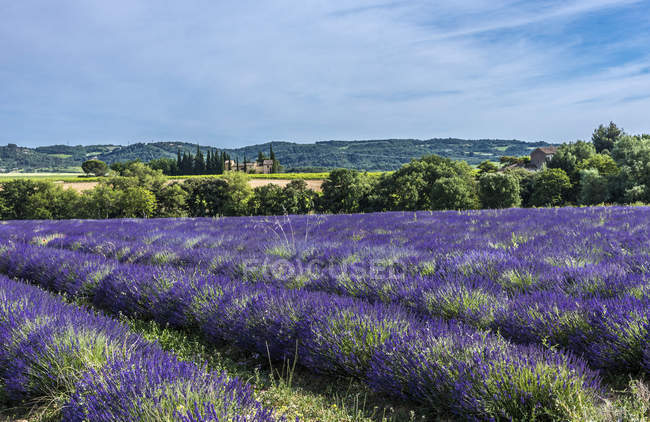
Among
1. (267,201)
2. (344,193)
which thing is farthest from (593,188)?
(267,201)

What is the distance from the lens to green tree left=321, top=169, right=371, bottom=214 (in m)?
45.4

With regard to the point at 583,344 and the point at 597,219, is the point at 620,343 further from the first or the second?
the point at 597,219

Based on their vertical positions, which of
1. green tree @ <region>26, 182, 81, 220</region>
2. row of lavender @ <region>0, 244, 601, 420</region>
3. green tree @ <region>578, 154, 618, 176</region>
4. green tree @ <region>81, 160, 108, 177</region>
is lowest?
green tree @ <region>26, 182, 81, 220</region>

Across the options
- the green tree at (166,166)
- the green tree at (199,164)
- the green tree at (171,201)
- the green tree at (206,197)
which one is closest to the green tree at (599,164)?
the green tree at (206,197)

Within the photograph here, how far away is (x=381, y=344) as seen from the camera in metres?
2.46

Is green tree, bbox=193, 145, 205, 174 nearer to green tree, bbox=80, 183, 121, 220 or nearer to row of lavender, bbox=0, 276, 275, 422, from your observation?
green tree, bbox=80, 183, 121, 220

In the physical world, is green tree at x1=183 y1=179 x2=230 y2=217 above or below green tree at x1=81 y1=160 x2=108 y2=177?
below

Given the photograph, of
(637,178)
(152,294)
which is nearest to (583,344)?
(152,294)

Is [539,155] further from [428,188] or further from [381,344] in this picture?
[381,344]

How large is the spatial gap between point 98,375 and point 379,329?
5.80 feet

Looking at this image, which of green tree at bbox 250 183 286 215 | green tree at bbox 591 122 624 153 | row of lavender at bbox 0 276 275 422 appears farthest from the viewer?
green tree at bbox 591 122 624 153

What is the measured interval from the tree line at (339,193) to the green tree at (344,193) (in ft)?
0.41

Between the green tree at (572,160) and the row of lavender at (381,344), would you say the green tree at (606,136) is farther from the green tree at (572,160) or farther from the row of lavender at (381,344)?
the row of lavender at (381,344)

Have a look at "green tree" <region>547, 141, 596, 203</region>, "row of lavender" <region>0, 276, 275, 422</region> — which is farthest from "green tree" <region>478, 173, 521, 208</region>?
"row of lavender" <region>0, 276, 275, 422</region>
